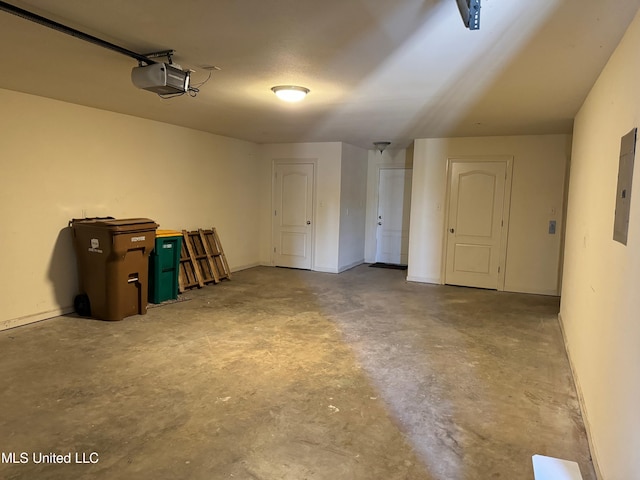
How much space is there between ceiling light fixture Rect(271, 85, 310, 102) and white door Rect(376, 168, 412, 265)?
502 cm

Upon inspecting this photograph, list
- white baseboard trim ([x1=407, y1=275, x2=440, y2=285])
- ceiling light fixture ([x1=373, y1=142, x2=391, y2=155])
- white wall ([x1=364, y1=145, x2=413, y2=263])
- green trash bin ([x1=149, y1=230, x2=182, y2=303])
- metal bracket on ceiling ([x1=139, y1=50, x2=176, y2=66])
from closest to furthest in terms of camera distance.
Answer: metal bracket on ceiling ([x1=139, y1=50, x2=176, y2=66])
green trash bin ([x1=149, y1=230, x2=182, y2=303])
white baseboard trim ([x1=407, y1=275, x2=440, y2=285])
ceiling light fixture ([x1=373, y1=142, x2=391, y2=155])
white wall ([x1=364, y1=145, x2=413, y2=263])

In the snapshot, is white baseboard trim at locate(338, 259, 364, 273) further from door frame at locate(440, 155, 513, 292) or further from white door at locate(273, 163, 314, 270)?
door frame at locate(440, 155, 513, 292)

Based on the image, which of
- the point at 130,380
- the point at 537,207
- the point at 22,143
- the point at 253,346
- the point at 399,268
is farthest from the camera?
the point at 399,268

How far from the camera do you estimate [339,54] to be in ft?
9.62

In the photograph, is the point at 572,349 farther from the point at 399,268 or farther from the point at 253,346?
the point at 399,268

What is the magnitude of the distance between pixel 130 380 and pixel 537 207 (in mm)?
5828

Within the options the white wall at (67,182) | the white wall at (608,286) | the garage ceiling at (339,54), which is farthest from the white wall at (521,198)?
the white wall at (67,182)

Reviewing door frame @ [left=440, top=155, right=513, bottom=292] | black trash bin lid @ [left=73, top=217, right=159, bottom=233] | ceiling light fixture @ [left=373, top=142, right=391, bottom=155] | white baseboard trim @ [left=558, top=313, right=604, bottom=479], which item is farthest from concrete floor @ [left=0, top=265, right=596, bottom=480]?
ceiling light fixture @ [left=373, top=142, right=391, bottom=155]

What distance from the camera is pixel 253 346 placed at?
4043mm

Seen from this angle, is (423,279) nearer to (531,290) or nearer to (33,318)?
(531,290)

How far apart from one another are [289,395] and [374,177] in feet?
21.0

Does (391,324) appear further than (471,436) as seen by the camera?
Yes

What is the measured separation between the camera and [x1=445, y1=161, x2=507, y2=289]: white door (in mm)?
6645

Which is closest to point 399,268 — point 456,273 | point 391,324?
point 456,273
